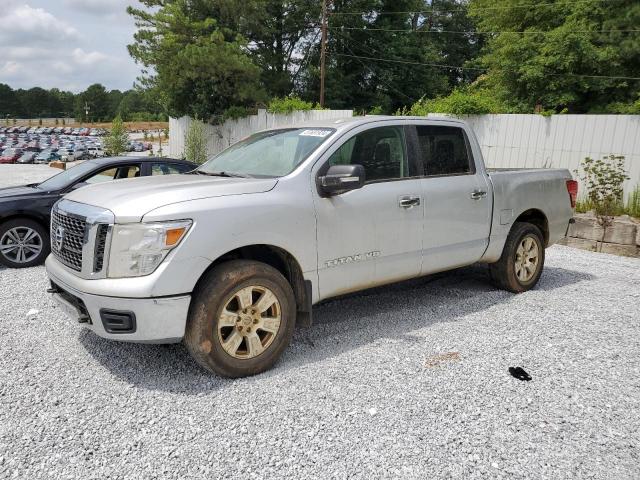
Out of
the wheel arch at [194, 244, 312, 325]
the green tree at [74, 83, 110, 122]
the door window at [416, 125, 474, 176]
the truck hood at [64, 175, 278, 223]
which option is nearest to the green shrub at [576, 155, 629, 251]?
the door window at [416, 125, 474, 176]

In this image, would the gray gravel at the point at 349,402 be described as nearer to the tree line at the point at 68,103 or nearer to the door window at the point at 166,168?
the door window at the point at 166,168

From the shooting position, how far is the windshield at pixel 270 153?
14.0 ft

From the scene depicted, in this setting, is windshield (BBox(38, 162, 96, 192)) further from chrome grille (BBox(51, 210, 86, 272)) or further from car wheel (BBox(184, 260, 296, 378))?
car wheel (BBox(184, 260, 296, 378))

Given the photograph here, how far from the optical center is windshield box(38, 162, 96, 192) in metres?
7.13

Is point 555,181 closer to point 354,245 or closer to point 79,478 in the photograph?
point 354,245

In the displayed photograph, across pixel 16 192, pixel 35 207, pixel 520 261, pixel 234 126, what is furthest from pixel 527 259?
pixel 234 126

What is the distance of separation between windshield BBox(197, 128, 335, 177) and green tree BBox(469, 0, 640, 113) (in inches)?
664

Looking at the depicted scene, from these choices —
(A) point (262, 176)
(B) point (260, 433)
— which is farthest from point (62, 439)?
(A) point (262, 176)

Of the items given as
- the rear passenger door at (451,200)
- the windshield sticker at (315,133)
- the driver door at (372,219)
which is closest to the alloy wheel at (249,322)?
the driver door at (372,219)

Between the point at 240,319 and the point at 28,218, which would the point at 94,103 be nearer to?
the point at 28,218

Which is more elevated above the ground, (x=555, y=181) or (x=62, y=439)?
(x=555, y=181)

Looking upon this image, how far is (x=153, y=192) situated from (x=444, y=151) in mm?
2847

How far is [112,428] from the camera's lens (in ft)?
10.2

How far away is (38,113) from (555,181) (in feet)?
684
